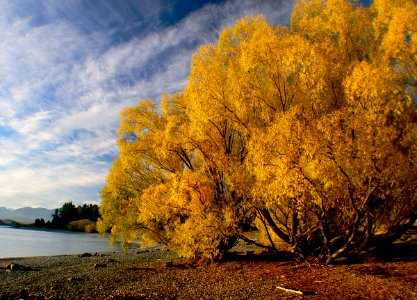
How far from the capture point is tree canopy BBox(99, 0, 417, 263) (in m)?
11.1

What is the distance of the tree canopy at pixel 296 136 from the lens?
11062 mm

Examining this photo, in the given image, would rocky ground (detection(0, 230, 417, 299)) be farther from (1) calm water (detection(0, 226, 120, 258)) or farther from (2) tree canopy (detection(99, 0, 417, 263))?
(1) calm water (detection(0, 226, 120, 258))

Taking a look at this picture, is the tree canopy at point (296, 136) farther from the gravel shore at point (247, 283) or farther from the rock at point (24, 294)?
the rock at point (24, 294)

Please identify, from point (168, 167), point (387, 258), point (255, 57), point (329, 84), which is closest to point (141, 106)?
point (168, 167)

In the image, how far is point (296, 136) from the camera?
1115cm

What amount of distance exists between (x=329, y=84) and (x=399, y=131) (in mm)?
3715

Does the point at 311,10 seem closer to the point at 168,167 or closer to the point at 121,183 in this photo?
the point at 168,167

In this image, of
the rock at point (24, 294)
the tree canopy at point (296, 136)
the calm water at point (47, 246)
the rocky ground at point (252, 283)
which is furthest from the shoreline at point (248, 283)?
the calm water at point (47, 246)

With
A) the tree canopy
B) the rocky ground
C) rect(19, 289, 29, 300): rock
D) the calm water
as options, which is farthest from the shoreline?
the calm water

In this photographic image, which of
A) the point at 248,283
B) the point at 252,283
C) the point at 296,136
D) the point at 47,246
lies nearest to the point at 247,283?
the point at 248,283

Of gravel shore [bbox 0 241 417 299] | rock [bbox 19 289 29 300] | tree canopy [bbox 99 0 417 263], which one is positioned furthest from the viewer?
rock [bbox 19 289 29 300]

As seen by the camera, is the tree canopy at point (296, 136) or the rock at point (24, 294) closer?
the tree canopy at point (296, 136)

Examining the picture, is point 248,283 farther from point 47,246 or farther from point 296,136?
point 47,246

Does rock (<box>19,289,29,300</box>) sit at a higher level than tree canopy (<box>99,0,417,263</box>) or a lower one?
lower
